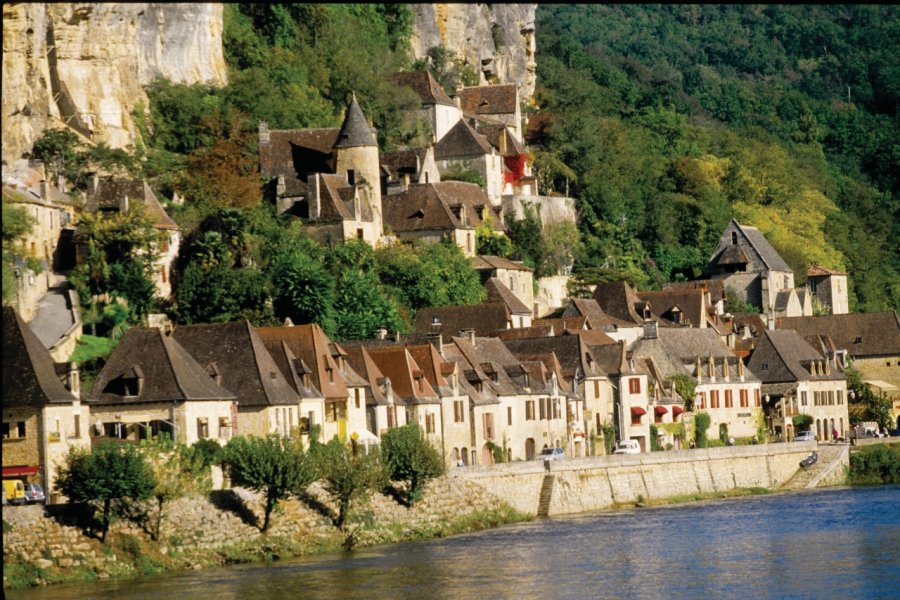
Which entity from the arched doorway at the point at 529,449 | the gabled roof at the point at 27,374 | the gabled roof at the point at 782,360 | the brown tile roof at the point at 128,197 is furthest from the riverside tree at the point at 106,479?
the gabled roof at the point at 782,360

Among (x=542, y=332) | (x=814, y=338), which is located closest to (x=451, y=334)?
(x=542, y=332)

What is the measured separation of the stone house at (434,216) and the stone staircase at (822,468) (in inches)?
857

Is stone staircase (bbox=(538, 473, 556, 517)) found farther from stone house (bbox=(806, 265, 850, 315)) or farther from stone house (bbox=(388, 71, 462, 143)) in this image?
stone house (bbox=(806, 265, 850, 315))

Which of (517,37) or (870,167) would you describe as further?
(870,167)

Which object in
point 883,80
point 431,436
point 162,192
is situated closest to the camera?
point 431,436

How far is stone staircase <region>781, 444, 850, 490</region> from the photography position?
71062mm

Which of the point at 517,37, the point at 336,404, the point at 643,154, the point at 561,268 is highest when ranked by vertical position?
the point at 517,37

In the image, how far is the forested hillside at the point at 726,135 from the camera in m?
108

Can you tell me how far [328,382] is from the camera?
54.2 meters

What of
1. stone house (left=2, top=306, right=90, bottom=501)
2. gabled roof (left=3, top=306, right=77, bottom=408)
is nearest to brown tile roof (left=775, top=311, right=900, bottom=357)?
gabled roof (left=3, top=306, right=77, bottom=408)

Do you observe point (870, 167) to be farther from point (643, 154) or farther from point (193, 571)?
point (193, 571)

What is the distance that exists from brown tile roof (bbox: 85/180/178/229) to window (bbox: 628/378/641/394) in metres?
21.5

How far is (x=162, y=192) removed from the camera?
75000mm

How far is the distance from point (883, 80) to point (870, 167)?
22907mm
